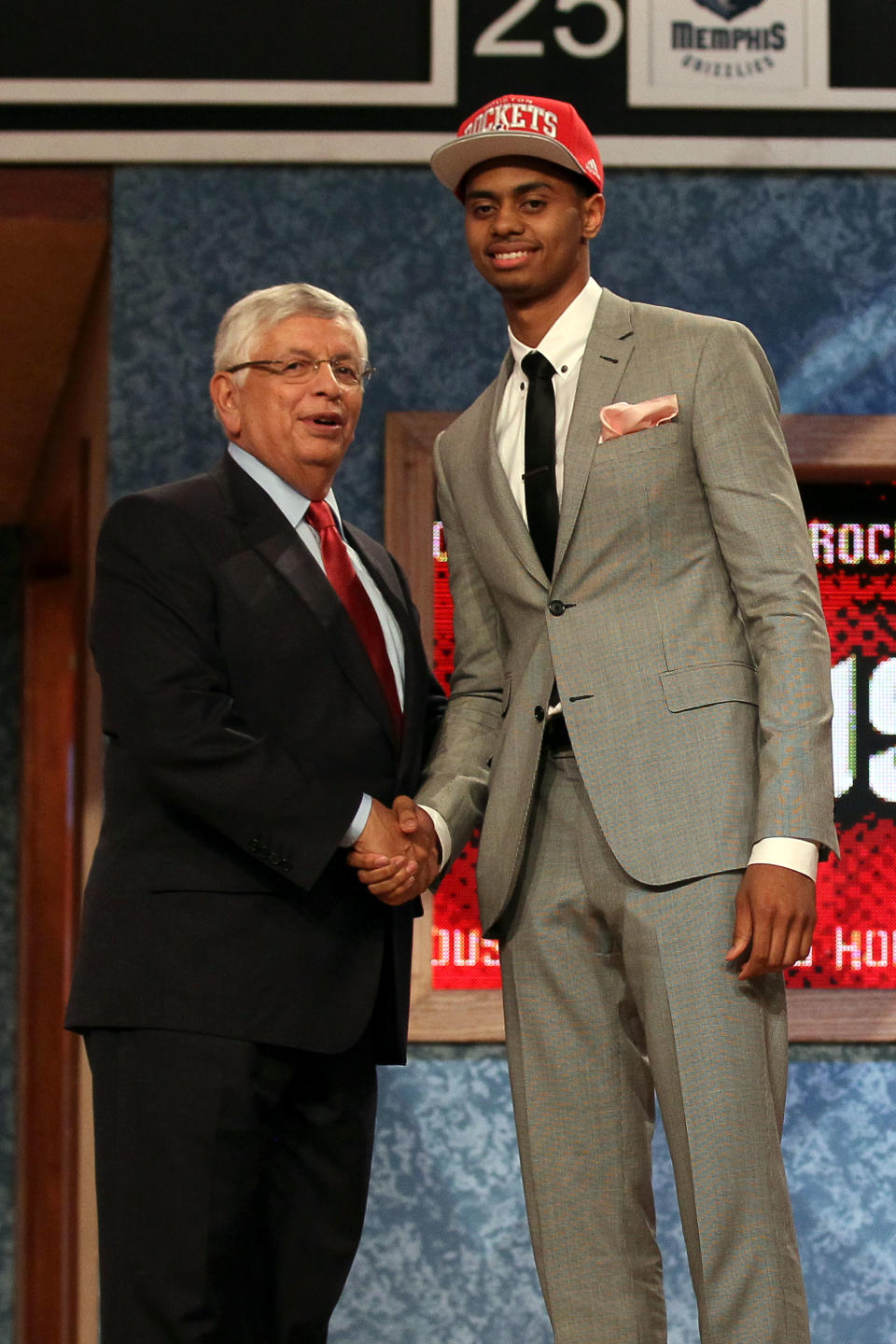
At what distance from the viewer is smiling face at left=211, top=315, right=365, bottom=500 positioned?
2297mm

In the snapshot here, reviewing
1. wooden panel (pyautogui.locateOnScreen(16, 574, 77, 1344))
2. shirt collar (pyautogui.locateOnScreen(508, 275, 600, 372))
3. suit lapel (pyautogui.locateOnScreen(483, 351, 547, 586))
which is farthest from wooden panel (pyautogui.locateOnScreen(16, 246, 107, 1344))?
shirt collar (pyautogui.locateOnScreen(508, 275, 600, 372))

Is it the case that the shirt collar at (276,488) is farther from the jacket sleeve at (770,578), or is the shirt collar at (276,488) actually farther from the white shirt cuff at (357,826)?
the jacket sleeve at (770,578)

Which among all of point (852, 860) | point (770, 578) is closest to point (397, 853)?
point (770, 578)

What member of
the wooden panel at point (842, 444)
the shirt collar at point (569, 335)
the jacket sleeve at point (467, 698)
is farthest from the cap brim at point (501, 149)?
the wooden panel at point (842, 444)

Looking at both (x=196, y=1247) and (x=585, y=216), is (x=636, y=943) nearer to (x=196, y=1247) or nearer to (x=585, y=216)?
(x=196, y=1247)

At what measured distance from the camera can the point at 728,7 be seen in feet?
10.6

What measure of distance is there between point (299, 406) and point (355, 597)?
262 millimetres

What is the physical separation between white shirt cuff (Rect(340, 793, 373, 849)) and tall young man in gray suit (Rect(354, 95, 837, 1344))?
0.38 ft

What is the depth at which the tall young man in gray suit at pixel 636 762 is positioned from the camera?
Answer: 1.88 meters

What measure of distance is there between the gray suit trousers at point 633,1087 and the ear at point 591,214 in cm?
65

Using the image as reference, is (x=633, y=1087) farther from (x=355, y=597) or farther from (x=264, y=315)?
(x=264, y=315)

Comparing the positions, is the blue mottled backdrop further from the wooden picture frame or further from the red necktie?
the red necktie

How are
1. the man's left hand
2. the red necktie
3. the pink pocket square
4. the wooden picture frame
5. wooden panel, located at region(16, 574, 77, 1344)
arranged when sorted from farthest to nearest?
wooden panel, located at region(16, 574, 77, 1344) → the wooden picture frame → the red necktie → the pink pocket square → the man's left hand

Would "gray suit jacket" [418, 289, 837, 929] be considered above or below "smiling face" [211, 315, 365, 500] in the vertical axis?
below
